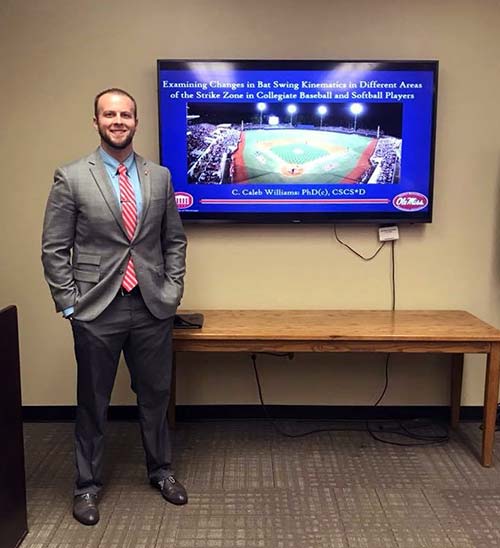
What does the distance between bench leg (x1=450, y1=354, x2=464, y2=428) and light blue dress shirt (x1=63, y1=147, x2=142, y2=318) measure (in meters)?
2.00

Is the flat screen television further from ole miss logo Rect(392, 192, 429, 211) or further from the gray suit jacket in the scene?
the gray suit jacket

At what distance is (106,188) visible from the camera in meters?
2.18

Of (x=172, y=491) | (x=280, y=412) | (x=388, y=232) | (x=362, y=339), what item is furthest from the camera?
(x=280, y=412)

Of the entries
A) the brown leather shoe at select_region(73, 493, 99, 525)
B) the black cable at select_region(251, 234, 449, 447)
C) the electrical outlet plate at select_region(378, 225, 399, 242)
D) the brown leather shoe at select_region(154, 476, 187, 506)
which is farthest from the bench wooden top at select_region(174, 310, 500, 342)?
the brown leather shoe at select_region(73, 493, 99, 525)

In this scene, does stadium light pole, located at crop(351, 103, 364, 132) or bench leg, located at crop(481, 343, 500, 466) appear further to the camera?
stadium light pole, located at crop(351, 103, 364, 132)

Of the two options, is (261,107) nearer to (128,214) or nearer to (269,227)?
(269,227)

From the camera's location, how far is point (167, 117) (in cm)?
293

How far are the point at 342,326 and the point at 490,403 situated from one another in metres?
0.82

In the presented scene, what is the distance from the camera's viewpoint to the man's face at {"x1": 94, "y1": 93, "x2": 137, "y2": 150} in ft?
6.94

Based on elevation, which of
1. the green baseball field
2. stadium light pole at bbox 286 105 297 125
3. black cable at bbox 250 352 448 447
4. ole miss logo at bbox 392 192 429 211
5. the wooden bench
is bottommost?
black cable at bbox 250 352 448 447

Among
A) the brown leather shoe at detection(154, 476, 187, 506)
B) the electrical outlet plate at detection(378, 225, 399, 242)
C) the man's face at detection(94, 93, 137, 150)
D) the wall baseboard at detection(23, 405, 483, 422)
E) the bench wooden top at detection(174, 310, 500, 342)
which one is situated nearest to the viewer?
the man's face at detection(94, 93, 137, 150)

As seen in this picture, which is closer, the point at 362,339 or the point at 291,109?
the point at 362,339

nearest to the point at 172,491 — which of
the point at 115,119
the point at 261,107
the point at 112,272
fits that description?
the point at 112,272

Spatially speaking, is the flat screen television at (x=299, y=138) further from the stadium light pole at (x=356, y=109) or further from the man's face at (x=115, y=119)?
the man's face at (x=115, y=119)
